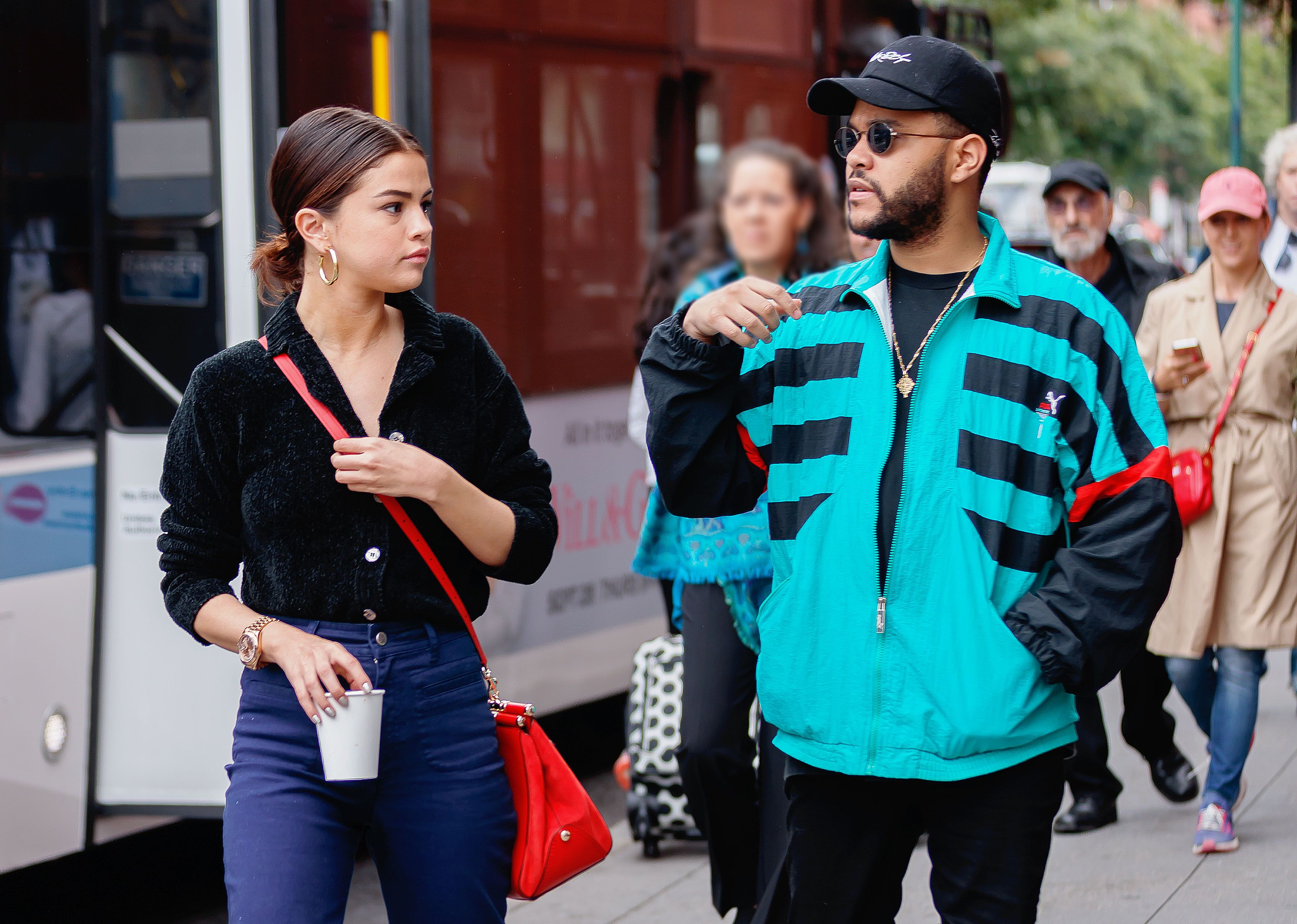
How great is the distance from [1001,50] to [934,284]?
96.6 feet

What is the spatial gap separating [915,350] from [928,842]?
0.82 m

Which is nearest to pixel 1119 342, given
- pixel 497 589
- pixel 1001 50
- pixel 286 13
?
pixel 286 13

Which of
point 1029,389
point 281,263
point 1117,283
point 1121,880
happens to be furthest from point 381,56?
point 1121,880

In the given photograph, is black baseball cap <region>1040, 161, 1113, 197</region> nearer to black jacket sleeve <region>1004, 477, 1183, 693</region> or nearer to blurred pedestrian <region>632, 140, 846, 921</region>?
blurred pedestrian <region>632, 140, 846, 921</region>

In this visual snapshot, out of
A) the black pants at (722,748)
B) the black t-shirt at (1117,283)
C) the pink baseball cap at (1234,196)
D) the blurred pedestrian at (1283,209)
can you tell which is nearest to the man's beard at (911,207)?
the black pants at (722,748)

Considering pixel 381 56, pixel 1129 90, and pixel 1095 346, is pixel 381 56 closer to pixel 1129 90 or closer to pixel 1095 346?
pixel 1095 346

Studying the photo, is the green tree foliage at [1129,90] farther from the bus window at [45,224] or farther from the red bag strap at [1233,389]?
the bus window at [45,224]

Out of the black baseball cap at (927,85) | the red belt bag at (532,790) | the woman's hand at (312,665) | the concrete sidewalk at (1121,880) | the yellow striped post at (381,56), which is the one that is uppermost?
the yellow striped post at (381,56)

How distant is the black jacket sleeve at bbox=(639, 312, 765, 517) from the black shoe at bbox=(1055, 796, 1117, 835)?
2.89 m

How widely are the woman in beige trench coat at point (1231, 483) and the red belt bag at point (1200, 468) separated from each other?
0.02 metres

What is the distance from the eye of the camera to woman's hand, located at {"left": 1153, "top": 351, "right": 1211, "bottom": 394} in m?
4.96

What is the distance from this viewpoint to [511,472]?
2.85 meters

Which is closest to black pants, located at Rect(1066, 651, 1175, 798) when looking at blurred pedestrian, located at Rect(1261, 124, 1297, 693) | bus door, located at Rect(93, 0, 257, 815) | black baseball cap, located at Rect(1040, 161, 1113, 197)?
blurred pedestrian, located at Rect(1261, 124, 1297, 693)

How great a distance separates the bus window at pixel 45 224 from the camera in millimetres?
4305
